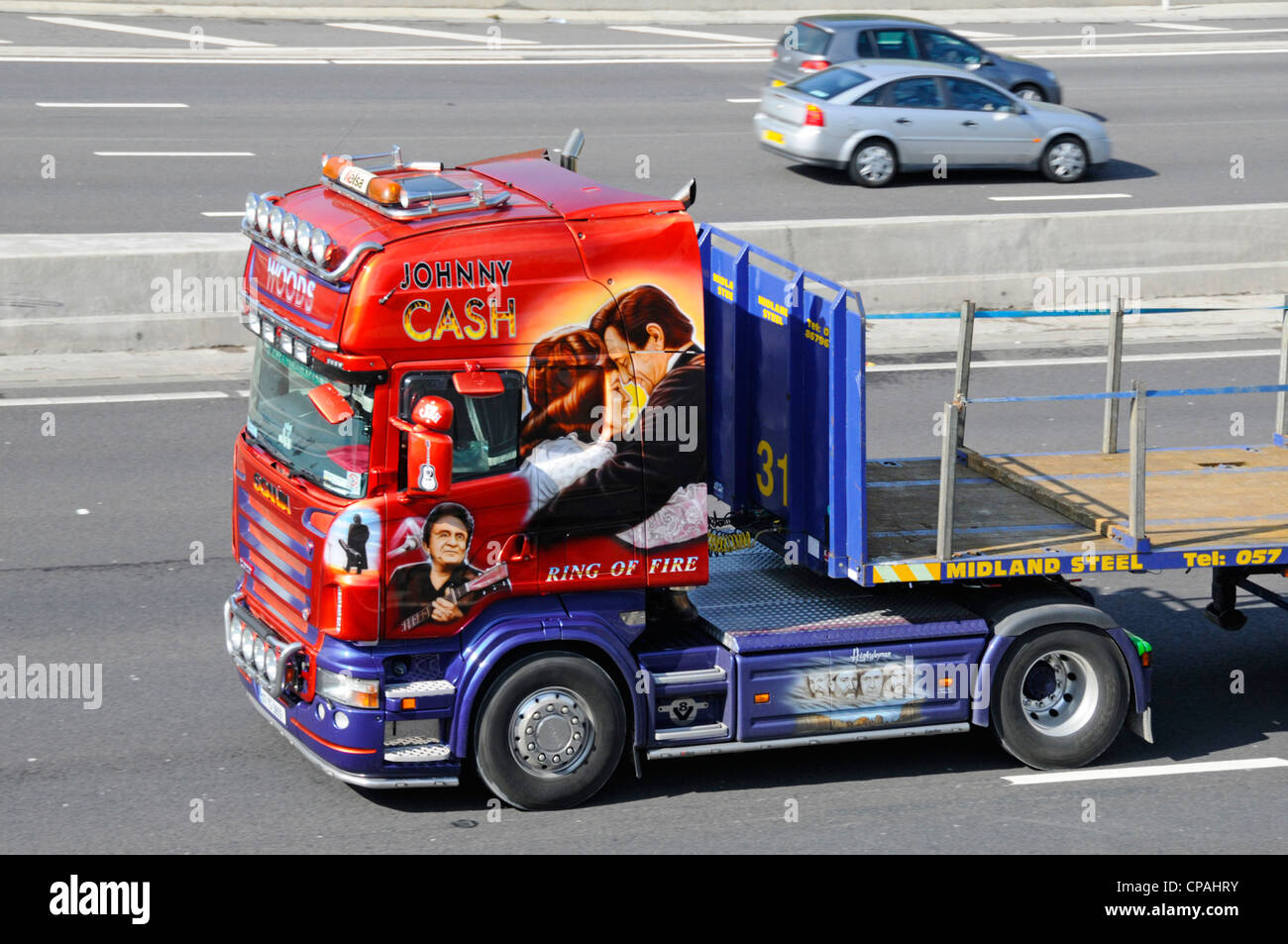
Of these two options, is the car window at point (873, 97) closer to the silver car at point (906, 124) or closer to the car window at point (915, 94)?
the silver car at point (906, 124)

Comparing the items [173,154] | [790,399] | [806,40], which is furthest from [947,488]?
[806,40]

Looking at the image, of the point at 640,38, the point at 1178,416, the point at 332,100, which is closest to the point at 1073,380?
the point at 1178,416

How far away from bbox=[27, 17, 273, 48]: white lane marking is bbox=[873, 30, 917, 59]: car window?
12.1 metres

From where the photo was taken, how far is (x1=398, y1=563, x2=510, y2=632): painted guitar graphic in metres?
7.77

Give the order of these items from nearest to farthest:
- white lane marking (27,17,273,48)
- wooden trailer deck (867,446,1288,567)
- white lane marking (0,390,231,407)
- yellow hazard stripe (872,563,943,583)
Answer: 1. yellow hazard stripe (872,563,943,583)
2. wooden trailer deck (867,446,1288,567)
3. white lane marking (0,390,231,407)
4. white lane marking (27,17,273,48)

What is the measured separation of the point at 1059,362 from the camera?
16.7 m

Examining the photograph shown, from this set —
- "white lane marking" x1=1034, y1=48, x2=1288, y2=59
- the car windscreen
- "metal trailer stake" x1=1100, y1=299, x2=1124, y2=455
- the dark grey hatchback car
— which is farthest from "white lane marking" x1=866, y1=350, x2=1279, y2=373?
"white lane marking" x1=1034, y1=48, x2=1288, y2=59

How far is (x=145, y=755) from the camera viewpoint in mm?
8672

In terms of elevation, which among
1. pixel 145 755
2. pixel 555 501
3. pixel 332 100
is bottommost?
pixel 145 755

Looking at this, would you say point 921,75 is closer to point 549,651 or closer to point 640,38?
point 640,38

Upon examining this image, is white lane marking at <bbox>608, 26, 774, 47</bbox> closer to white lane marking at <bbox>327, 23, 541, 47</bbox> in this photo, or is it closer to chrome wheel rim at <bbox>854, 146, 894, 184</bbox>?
white lane marking at <bbox>327, 23, 541, 47</bbox>

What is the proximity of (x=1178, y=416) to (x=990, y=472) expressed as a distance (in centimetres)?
589

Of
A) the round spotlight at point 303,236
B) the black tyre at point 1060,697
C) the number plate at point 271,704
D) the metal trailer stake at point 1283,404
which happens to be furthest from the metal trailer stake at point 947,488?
the number plate at point 271,704

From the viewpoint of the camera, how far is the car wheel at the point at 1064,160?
80.7ft
